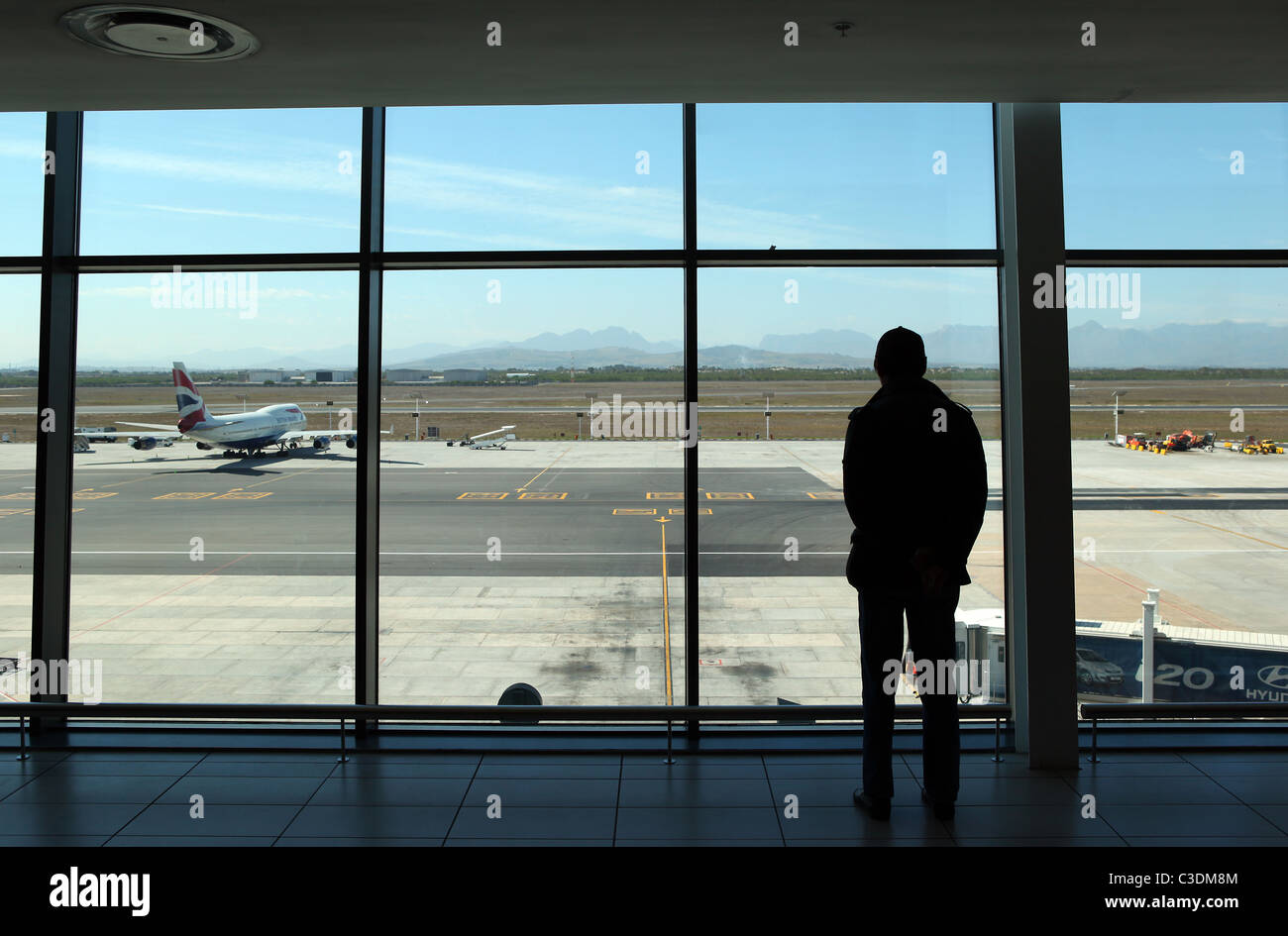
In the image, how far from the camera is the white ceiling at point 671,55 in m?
2.17

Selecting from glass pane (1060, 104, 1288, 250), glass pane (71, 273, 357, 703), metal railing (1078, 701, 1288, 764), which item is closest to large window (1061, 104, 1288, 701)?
glass pane (1060, 104, 1288, 250)

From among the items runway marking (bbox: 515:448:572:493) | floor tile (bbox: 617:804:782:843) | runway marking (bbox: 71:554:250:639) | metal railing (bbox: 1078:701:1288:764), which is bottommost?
floor tile (bbox: 617:804:782:843)

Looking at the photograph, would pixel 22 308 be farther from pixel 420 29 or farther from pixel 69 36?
pixel 420 29

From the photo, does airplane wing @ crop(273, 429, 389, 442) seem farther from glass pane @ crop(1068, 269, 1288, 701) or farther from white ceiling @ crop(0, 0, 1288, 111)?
glass pane @ crop(1068, 269, 1288, 701)

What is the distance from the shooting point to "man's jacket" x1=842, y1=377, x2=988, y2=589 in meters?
2.47

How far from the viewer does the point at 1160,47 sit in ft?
8.00

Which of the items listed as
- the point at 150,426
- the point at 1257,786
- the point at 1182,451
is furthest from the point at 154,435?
the point at 1182,451

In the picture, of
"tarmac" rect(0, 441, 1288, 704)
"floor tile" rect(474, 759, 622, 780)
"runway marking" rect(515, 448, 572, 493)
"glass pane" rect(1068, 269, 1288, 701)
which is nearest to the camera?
"floor tile" rect(474, 759, 622, 780)

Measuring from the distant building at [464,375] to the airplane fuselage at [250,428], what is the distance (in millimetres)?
756

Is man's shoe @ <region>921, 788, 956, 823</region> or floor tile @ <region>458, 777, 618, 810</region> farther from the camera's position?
floor tile @ <region>458, 777, 618, 810</region>

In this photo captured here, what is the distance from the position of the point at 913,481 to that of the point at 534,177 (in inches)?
94.0

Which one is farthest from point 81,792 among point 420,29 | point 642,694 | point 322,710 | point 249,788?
point 420,29

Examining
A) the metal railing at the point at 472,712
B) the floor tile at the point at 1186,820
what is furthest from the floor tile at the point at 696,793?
the floor tile at the point at 1186,820
